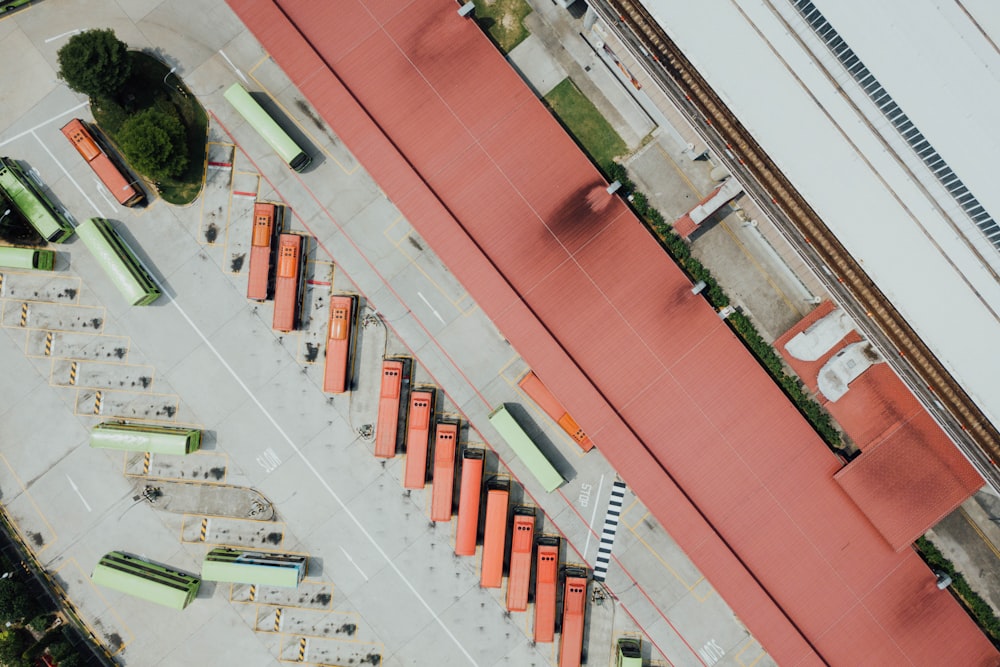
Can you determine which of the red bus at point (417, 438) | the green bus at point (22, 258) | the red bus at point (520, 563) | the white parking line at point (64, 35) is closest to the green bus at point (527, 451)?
the red bus at point (520, 563)

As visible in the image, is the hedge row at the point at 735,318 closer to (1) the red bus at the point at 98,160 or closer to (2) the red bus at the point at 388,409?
(2) the red bus at the point at 388,409

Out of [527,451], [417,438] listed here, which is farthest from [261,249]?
[527,451]

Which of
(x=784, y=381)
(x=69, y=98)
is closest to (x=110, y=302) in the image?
(x=69, y=98)

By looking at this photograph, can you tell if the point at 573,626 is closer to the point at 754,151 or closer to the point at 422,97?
the point at 754,151

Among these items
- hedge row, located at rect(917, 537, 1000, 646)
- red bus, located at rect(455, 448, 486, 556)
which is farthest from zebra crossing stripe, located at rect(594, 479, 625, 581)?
hedge row, located at rect(917, 537, 1000, 646)

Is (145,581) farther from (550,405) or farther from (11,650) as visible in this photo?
(550,405)

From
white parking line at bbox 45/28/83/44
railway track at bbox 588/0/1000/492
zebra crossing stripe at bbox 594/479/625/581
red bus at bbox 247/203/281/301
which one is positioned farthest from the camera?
white parking line at bbox 45/28/83/44

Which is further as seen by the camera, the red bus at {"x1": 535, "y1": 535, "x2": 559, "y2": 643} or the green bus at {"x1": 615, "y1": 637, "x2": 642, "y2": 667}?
the red bus at {"x1": 535, "y1": 535, "x2": 559, "y2": 643}

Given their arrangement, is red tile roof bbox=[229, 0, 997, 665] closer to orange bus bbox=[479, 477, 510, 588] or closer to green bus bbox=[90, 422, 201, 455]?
orange bus bbox=[479, 477, 510, 588]
